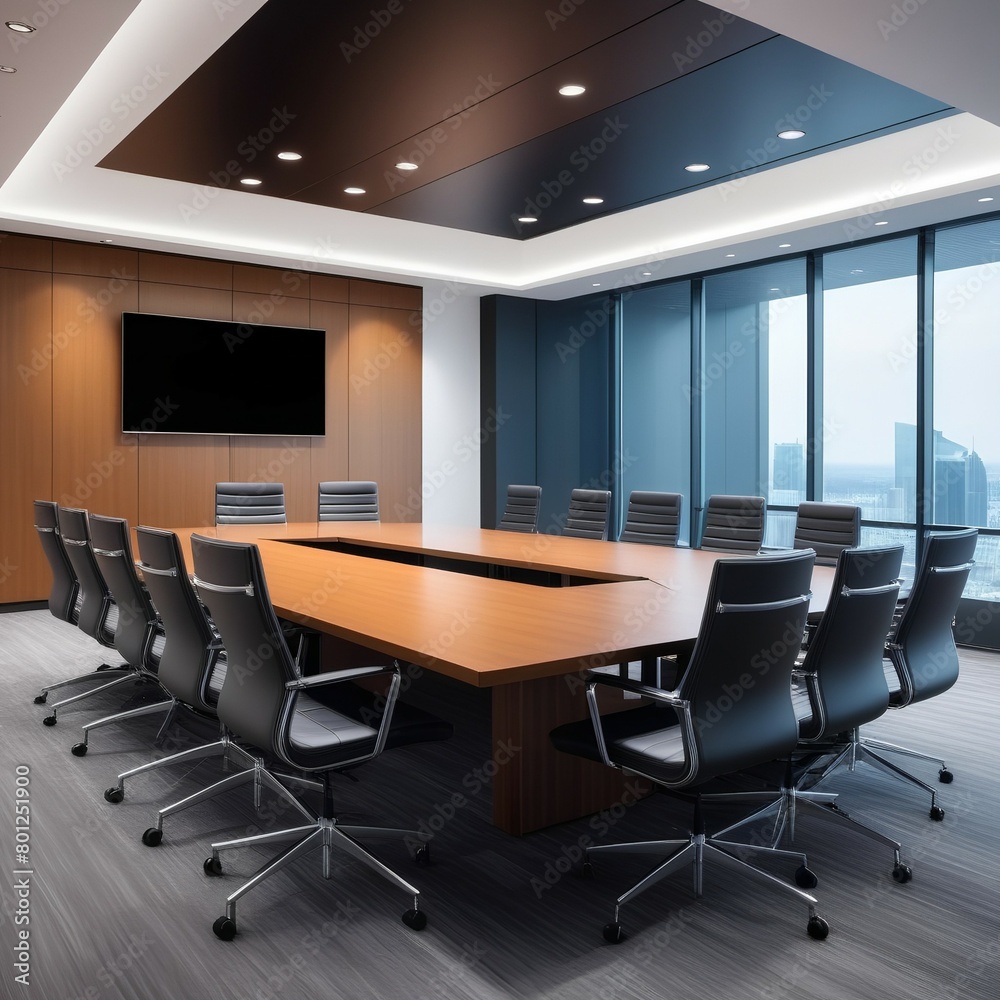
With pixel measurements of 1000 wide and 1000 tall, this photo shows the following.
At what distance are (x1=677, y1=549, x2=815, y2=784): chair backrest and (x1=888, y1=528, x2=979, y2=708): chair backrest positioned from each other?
90 centimetres

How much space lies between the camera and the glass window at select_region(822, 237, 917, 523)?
286 inches

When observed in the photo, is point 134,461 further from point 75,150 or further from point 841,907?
point 841,907

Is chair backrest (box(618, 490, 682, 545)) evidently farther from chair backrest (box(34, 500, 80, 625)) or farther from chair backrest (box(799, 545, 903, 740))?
chair backrest (box(34, 500, 80, 625))

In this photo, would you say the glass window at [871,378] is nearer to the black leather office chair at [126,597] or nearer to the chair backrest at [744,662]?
the chair backrest at [744,662]

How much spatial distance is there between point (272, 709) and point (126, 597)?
1.56 metres
